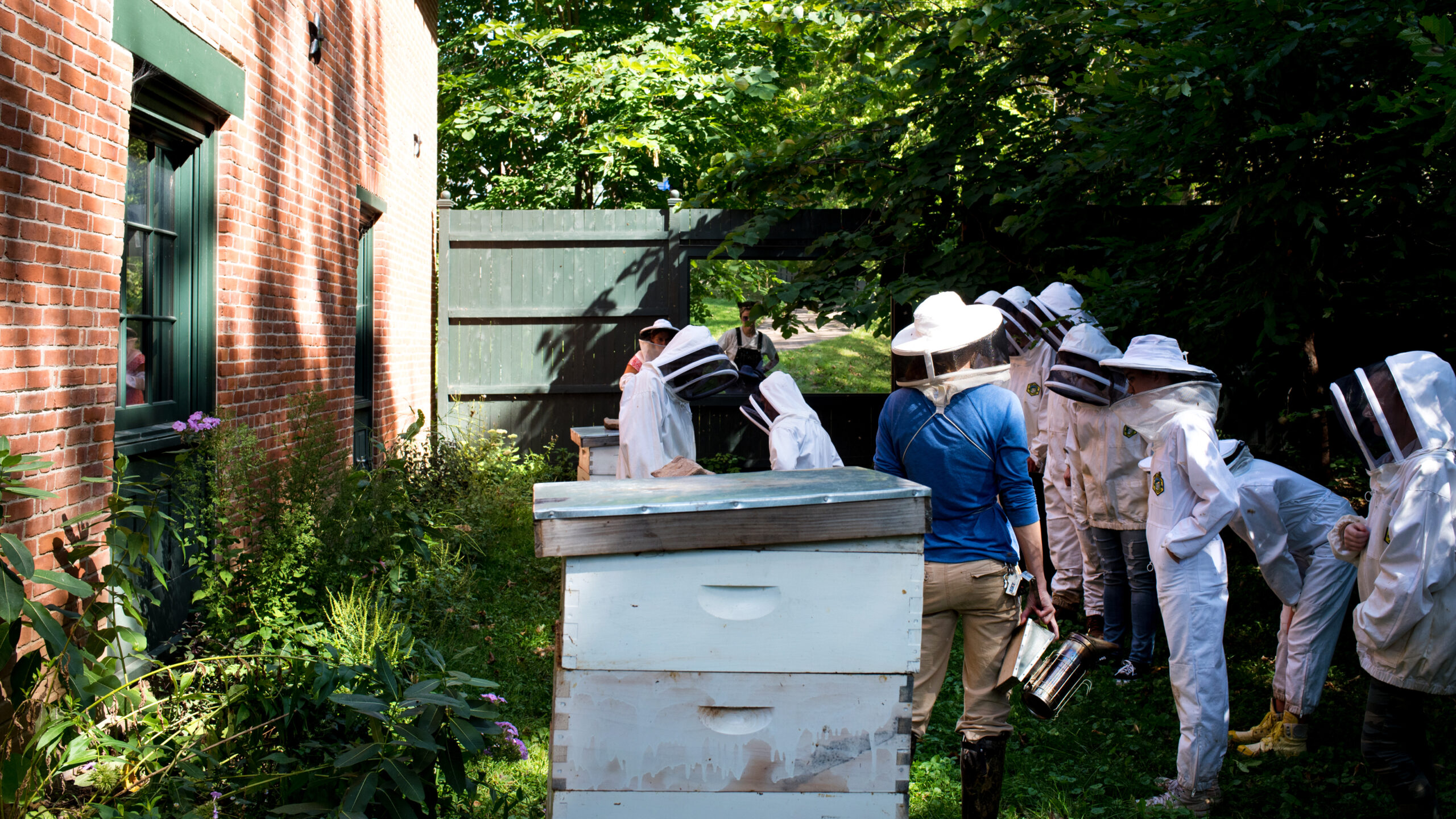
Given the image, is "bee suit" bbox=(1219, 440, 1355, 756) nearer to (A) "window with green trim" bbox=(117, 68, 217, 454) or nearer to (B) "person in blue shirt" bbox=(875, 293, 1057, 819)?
(B) "person in blue shirt" bbox=(875, 293, 1057, 819)

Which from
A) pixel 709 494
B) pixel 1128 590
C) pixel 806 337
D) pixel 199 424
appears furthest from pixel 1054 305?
pixel 806 337

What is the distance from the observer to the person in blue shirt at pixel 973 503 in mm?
3828

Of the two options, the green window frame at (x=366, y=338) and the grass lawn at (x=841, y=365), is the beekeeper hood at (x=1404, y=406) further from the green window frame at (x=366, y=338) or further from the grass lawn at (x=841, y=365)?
the grass lawn at (x=841, y=365)

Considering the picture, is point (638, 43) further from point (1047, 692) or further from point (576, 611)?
point (576, 611)

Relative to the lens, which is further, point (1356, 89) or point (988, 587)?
point (1356, 89)

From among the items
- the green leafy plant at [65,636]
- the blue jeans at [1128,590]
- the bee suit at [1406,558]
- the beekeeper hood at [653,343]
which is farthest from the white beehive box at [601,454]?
the bee suit at [1406,558]

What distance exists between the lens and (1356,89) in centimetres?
472

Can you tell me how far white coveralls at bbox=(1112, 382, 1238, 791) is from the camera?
13.7 feet

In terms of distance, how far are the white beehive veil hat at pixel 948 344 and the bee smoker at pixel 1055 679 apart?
154cm

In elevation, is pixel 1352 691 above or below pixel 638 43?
below

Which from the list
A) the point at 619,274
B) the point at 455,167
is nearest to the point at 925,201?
the point at 619,274

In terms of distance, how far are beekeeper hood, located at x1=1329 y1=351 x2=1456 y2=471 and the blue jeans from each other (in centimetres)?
225

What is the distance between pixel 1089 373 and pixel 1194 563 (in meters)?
1.70

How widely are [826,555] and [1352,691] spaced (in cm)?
429
